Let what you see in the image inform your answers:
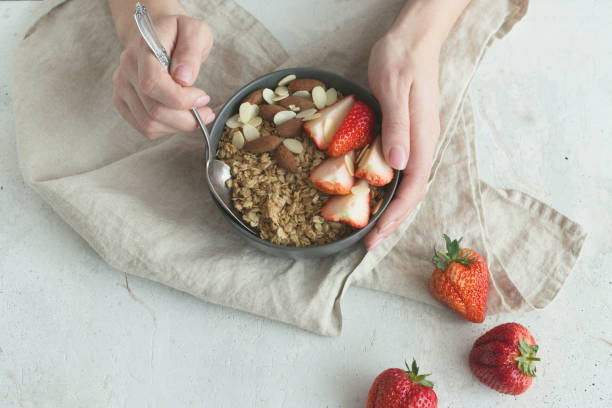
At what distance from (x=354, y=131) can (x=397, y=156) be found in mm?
100

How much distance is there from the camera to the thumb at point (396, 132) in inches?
38.0

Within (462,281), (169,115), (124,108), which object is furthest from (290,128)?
(462,281)

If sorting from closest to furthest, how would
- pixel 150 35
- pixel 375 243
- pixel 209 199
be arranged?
pixel 150 35 < pixel 375 243 < pixel 209 199

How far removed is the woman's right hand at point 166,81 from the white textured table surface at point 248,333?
→ 0.37 meters

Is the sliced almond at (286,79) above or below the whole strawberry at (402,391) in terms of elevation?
above

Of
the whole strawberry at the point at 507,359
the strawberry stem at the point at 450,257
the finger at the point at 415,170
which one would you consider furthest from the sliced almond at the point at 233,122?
the whole strawberry at the point at 507,359

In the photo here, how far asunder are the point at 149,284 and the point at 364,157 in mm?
571

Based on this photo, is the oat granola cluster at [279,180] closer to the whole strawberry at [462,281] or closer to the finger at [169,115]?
the finger at [169,115]

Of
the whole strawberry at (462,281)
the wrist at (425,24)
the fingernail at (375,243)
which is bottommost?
the whole strawberry at (462,281)

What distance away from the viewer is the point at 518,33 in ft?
4.58

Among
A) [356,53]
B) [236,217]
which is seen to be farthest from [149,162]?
[356,53]

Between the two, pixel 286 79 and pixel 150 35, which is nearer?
pixel 150 35

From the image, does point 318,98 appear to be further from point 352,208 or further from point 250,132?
point 352,208

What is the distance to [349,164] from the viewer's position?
3.26ft
